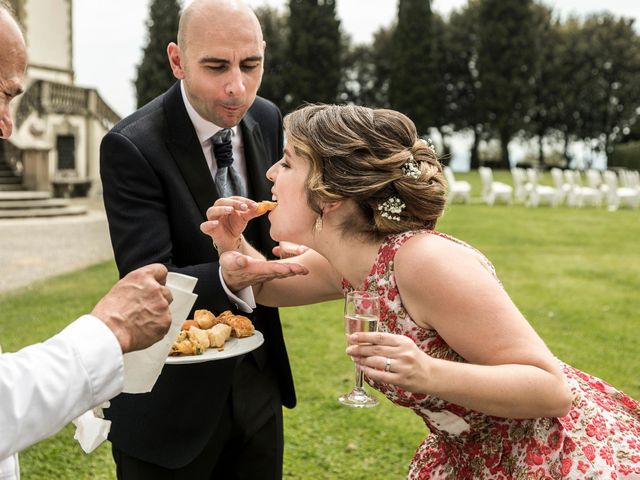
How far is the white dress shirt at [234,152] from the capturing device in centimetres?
321

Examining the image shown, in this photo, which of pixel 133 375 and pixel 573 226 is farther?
pixel 573 226

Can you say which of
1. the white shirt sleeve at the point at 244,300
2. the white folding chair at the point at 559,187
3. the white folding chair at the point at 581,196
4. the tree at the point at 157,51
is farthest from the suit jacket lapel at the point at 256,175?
the tree at the point at 157,51

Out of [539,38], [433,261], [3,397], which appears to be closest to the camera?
[3,397]

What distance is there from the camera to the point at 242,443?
3383mm

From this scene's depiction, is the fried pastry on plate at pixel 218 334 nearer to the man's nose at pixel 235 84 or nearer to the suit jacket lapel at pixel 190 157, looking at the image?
the suit jacket lapel at pixel 190 157

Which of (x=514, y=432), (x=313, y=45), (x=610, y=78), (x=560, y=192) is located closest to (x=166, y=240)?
(x=514, y=432)

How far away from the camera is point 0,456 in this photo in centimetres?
176

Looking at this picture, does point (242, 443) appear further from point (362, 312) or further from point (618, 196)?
point (618, 196)

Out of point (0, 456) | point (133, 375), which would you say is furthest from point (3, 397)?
point (133, 375)

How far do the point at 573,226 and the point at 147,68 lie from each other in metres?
31.8

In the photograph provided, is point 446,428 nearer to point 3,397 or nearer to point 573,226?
point 3,397

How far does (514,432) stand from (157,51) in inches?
1826

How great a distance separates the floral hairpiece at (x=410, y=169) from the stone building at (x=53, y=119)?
2531 centimetres

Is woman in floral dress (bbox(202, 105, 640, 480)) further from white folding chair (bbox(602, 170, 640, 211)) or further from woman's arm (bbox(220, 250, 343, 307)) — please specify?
white folding chair (bbox(602, 170, 640, 211))
